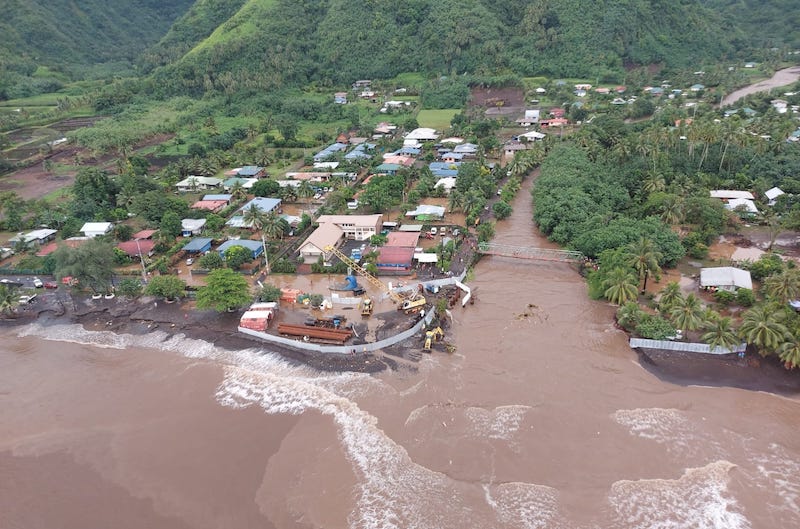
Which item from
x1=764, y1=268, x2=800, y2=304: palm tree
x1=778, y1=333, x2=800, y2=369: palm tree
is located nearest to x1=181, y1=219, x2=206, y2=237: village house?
x1=778, y1=333, x2=800, y2=369: palm tree

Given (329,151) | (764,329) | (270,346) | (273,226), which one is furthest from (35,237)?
(764,329)

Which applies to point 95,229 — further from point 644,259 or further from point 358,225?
point 644,259

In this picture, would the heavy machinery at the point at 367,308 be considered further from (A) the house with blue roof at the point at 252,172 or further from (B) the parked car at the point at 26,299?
(A) the house with blue roof at the point at 252,172

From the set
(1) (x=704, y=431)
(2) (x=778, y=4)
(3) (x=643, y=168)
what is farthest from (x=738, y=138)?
(2) (x=778, y=4)

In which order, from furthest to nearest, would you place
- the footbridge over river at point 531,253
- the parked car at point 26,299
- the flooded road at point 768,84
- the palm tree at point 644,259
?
the flooded road at point 768,84
the footbridge over river at point 531,253
the parked car at point 26,299
the palm tree at point 644,259

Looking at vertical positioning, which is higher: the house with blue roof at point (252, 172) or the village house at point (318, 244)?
the house with blue roof at point (252, 172)

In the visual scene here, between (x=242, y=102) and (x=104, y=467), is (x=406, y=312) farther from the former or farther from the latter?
(x=242, y=102)

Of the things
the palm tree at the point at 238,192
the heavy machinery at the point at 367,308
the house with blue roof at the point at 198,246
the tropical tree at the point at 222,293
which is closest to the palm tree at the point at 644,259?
the heavy machinery at the point at 367,308
